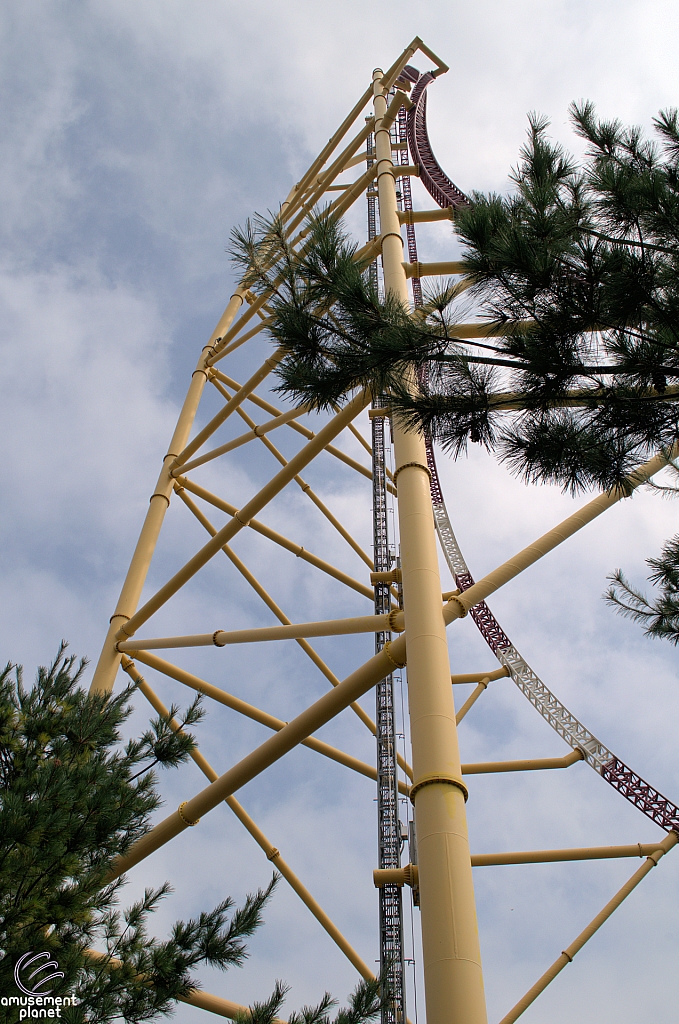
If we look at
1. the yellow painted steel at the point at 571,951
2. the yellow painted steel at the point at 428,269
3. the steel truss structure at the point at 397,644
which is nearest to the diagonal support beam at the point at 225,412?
the steel truss structure at the point at 397,644

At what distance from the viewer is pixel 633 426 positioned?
14.1 ft

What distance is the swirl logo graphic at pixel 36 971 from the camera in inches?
121

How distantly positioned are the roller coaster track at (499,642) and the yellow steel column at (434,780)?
2.26m

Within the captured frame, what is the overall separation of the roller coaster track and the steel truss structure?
19 millimetres

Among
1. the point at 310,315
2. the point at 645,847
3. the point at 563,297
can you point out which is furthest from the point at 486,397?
the point at 645,847

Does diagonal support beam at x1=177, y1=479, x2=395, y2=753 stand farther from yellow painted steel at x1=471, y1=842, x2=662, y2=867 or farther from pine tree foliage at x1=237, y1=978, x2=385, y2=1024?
pine tree foliage at x1=237, y1=978, x2=385, y2=1024

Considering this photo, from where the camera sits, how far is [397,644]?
4836 millimetres

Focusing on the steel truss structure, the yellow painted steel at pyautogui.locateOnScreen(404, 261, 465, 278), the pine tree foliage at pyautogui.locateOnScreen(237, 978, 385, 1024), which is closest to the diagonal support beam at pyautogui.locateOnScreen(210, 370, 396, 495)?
the steel truss structure

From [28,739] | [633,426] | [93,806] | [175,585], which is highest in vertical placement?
Result: [175,585]

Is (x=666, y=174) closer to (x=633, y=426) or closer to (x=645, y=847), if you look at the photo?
(x=633, y=426)

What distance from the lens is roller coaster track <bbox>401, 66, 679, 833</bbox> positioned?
871 cm

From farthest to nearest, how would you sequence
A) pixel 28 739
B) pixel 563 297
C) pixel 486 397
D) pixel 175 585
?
pixel 175 585 < pixel 486 397 < pixel 563 297 < pixel 28 739

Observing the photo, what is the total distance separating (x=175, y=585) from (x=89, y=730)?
3358 millimetres

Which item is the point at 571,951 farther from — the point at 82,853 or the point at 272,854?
the point at 82,853
